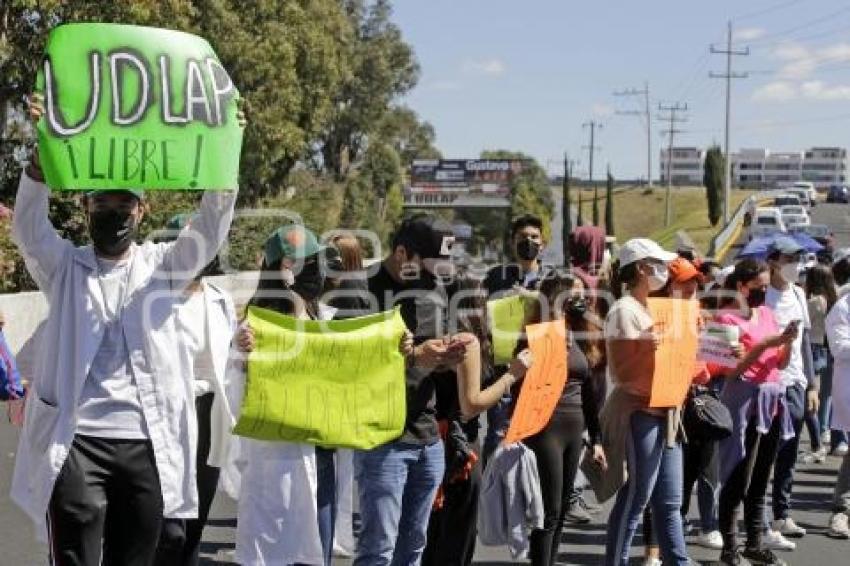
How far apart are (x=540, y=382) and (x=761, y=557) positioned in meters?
2.24

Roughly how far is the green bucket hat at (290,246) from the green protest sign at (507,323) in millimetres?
1313

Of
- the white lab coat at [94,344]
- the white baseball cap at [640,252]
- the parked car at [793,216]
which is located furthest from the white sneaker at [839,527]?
the parked car at [793,216]

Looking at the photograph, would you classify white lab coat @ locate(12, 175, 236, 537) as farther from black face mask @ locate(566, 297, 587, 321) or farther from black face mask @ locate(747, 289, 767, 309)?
black face mask @ locate(747, 289, 767, 309)

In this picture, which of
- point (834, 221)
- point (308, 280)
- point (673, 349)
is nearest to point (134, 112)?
point (308, 280)

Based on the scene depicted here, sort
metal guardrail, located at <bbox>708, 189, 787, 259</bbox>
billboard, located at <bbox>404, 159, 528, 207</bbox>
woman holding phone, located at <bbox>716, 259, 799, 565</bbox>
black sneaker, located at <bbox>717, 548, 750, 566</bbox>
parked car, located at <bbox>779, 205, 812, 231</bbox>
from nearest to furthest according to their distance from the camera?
black sneaker, located at <bbox>717, 548, 750, 566</bbox> < woman holding phone, located at <bbox>716, 259, 799, 565</bbox> < metal guardrail, located at <bbox>708, 189, 787, 259</bbox> < parked car, located at <bbox>779, 205, 812, 231</bbox> < billboard, located at <bbox>404, 159, 528, 207</bbox>

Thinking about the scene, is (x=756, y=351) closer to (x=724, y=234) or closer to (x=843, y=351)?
(x=843, y=351)

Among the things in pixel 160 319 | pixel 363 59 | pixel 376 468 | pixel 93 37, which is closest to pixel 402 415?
pixel 376 468

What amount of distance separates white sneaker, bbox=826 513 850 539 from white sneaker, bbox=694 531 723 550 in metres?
0.89

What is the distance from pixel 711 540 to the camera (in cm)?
788

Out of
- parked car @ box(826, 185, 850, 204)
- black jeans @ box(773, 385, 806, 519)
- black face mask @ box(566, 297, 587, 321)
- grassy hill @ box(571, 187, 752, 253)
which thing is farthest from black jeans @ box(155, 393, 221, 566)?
parked car @ box(826, 185, 850, 204)

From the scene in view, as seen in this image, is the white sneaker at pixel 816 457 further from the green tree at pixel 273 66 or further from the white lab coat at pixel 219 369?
the green tree at pixel 273 66

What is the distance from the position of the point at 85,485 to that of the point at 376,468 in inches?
52.4

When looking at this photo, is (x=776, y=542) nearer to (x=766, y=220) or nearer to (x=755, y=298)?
(x=755, y=298)

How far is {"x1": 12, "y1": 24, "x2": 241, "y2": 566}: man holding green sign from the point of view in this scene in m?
4.18
